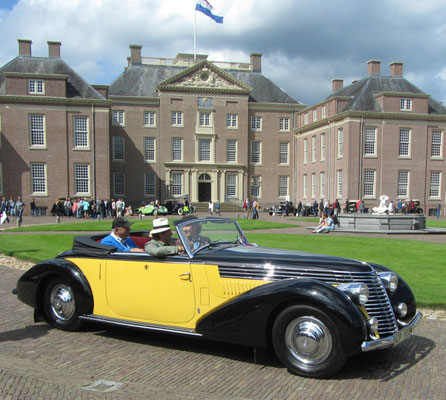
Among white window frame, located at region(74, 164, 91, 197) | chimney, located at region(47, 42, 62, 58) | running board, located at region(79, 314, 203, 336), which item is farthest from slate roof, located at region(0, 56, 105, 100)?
running board, located at region(79, 314, 203, 336)

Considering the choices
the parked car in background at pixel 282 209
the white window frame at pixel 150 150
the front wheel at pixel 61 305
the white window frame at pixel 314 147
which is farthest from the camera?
the white window frame at pixel 150 150

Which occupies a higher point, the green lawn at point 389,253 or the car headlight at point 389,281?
the car headlight at point 389,281

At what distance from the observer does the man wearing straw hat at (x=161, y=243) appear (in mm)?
5211

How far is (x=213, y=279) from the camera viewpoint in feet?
16.0

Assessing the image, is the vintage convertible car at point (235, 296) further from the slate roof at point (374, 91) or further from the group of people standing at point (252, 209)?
the slate roof at point (374, 91)

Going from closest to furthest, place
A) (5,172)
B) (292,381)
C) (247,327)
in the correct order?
(292,381)
(247,327)
(5,172)

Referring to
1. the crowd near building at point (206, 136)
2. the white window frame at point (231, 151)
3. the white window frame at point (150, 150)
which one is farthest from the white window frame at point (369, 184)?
the white window frame at point (150, 150)

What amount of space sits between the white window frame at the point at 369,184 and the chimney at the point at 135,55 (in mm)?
29315

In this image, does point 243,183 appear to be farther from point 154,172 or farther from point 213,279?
point 213,279

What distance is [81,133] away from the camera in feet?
136

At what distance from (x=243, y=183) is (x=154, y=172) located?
1047cm

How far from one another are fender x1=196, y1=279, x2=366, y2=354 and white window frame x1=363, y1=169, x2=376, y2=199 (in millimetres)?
42217

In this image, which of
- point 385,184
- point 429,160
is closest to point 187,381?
point 385,184

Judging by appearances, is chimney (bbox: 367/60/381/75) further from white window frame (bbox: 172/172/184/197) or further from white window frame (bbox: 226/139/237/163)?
white window frame (bbox: 172/172/184/197)
